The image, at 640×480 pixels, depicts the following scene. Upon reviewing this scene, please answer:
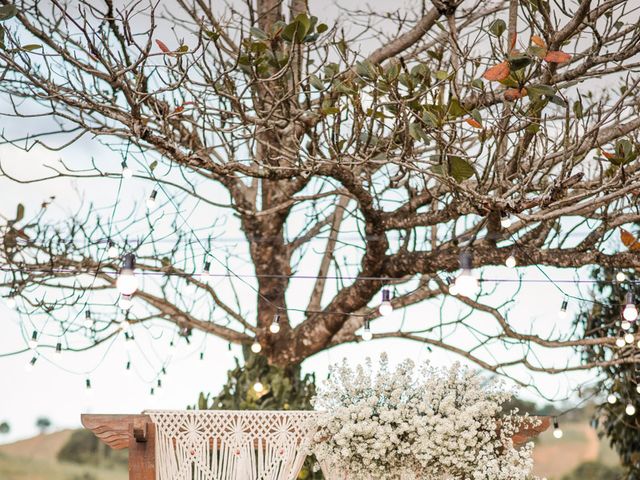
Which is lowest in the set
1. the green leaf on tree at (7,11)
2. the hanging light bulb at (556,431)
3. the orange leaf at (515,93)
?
the hanging light bulb at (556,431)

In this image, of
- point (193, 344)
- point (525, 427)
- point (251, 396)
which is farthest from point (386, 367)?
point (193, 344)

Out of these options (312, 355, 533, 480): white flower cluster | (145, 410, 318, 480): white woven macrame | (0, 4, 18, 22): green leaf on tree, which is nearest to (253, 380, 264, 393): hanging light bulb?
(145, 410, 318, 480): white woven macrame

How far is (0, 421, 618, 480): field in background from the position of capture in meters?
7.18

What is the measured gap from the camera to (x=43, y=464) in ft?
23.9

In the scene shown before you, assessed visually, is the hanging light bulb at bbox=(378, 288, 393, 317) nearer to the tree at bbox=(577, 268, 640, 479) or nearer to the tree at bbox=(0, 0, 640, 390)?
the tree at bbox=(0, 0, 640, 390)

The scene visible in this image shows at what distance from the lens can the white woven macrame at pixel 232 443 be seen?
413cm

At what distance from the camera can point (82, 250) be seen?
576 cm

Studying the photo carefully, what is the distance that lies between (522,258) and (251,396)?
197 centimetres

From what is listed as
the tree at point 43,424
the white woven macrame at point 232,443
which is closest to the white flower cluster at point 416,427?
the white woven macrame at point 232,443

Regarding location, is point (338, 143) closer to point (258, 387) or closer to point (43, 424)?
point (258, 387)

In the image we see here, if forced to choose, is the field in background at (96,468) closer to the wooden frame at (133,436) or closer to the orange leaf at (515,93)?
the wooden frame at (133,436)

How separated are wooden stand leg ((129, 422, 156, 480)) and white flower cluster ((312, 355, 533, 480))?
781mm

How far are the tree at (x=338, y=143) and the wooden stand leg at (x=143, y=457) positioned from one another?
3.09 feet

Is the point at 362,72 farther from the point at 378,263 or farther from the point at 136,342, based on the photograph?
the point at 136,342
